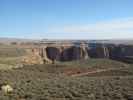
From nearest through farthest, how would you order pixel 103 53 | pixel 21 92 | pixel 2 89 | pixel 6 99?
pixel 6 99
pixel 21 92
pixel 2 89
pixel 103 53

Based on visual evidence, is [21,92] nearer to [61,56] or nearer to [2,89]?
[2,89]

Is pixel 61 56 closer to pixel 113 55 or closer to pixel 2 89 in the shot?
pixel 113 55

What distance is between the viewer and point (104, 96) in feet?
46.4

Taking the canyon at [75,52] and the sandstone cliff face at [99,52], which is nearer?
the canyon at [75,52]

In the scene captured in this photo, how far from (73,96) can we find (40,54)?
54.2m

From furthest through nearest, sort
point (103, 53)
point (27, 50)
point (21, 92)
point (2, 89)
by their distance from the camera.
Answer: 1. point (103, 53)
2. point (27, 50)
3. point (2, 89)
4. point (21, 92)

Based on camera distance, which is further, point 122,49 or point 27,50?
point 122,49

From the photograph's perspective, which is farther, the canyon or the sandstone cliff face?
the sandstone cliff face

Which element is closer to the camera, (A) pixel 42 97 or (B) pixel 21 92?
(A) pixel 42 97

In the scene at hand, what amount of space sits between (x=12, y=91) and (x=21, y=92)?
39.7 inches

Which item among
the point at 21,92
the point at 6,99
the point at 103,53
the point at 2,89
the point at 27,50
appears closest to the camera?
the point at 6,99

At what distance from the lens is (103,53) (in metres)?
72.9

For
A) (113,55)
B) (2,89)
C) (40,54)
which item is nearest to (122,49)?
(113,55)

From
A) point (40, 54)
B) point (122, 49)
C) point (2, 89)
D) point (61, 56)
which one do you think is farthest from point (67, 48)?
point (2, 89)
